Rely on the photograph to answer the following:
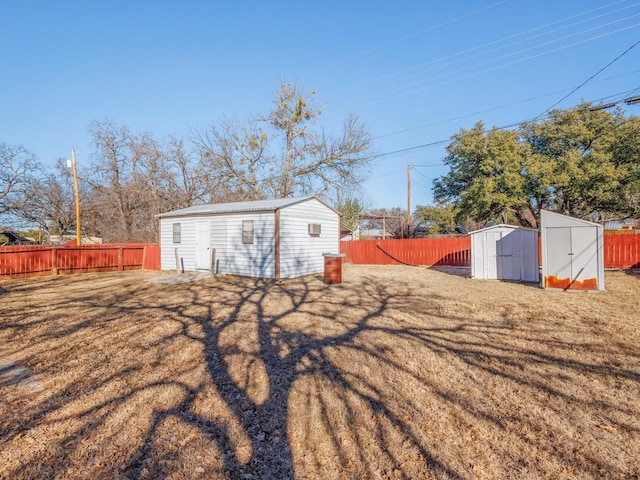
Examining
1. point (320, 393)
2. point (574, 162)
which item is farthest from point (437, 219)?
point (320, 393)

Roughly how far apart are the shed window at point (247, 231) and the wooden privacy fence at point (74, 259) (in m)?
5.13

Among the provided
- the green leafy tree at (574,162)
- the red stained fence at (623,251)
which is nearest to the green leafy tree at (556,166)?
the green leafy tree at (574,162)

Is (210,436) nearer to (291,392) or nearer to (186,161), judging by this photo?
(291,392)

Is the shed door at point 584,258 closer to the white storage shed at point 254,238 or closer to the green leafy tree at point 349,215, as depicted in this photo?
the white storage shed at point 254,238

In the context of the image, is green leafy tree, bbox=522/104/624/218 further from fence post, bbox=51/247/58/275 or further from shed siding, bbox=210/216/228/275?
fence post, bbox=51/247/58/275

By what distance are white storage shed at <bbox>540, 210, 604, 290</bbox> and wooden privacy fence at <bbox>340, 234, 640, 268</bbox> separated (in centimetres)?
598

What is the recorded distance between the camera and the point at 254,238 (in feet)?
37.2

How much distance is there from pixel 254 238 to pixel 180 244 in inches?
153

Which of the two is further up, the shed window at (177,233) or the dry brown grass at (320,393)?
the shed window at (177,233)

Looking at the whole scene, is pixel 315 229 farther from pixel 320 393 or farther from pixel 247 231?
pixel 320 393

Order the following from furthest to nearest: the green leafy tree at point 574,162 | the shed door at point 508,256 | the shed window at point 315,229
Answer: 1. the green leafy tree at point 574,162
2. the shed window at point 315,229
3. the shed door at point 508,256

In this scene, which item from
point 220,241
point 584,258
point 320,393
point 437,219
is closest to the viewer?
point 320,393

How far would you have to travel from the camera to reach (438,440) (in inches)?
95.0

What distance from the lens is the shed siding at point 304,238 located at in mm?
11117
